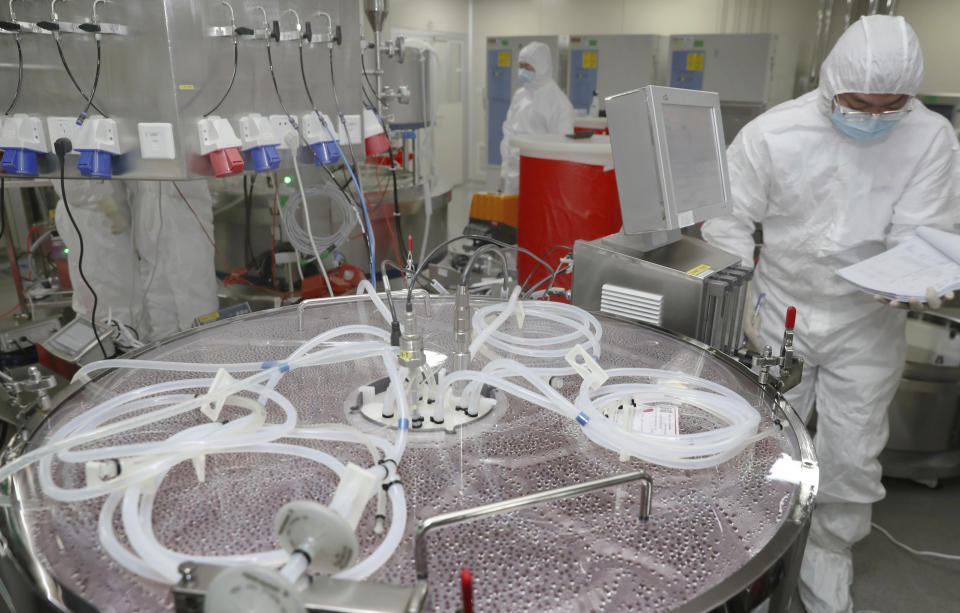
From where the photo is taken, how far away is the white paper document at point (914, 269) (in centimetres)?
142

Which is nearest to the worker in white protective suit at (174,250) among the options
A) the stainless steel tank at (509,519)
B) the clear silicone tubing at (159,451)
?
the stainless steel tank at (509,519)

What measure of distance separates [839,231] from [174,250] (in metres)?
2.32

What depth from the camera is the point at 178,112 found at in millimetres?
1473

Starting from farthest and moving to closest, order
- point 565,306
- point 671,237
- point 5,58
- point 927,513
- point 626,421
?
1. point 927,513
2. point 5,58
3. point 671,237
4. point 565,306
5. point 626,421

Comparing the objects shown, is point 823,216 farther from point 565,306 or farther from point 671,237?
point 565,306

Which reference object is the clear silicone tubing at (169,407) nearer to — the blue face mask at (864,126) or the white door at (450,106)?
the blue face mask at (864,126)

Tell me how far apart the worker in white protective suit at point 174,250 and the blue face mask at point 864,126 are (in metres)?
2.26

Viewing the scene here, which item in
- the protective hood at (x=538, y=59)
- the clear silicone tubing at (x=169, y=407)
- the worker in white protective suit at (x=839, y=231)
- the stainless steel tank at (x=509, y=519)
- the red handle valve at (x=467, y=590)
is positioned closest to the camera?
the red handle valve at (x=467, y=590)

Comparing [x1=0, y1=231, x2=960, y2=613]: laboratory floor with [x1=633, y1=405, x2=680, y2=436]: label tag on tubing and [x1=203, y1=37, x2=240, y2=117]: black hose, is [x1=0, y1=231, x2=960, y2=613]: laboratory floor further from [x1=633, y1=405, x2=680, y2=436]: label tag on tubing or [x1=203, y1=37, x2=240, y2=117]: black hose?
[x1=203, y1=37, x2=240, y2=117]: black hose

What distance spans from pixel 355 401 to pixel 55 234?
2753 mm

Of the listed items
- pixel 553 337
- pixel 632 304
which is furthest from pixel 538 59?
pixel 553 337

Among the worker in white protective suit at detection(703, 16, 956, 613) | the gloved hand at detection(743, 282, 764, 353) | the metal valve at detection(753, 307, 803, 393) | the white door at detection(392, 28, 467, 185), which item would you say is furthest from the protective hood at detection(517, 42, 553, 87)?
the metal valve at detection(753, 307, 803, 393)

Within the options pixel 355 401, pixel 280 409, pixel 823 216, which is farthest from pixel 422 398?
pixel 823 216

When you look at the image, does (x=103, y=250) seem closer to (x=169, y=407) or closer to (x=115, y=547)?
(x=169, y=407)
